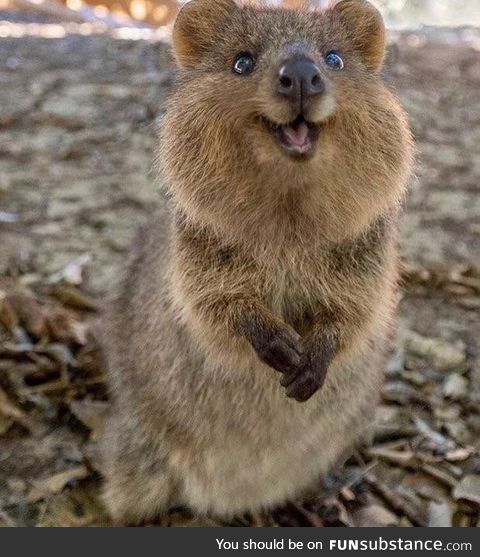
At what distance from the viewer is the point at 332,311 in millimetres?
3002

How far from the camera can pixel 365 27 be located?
10.2 ft

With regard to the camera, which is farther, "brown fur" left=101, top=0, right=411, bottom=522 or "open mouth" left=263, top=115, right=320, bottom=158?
"brown fur" left=101, top=0, right=411, bottom=522

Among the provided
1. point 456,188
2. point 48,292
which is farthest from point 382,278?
point 456,188

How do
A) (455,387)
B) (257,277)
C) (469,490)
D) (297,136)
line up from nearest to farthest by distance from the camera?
1. (297,136)
2. (257,277)
3. (469,490)
4. (455,387)

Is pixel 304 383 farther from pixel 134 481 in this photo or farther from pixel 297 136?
pixel 134 481

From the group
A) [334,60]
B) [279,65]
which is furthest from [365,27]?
[279,65]

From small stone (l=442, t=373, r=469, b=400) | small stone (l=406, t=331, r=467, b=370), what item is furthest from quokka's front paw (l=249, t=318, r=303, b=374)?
small stone (l=406, t=331, r=467, b=370)

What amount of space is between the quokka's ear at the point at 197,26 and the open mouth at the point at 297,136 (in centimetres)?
66

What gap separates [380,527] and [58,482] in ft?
4.73

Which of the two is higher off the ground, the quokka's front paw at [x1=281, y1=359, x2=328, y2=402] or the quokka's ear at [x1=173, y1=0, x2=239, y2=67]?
the quokka's ear at [x1=173, y1=0, x2=239, y2=67]

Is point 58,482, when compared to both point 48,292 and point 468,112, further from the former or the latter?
point 468,112

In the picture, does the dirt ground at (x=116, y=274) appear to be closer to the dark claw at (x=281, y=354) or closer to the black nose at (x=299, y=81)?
the dark claw at (x=281, y=354)

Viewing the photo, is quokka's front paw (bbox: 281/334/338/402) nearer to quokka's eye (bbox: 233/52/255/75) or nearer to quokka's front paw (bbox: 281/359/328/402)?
quokka's front paw (bbox: 281/359/328/402)

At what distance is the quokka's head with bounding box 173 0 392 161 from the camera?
2.45m
